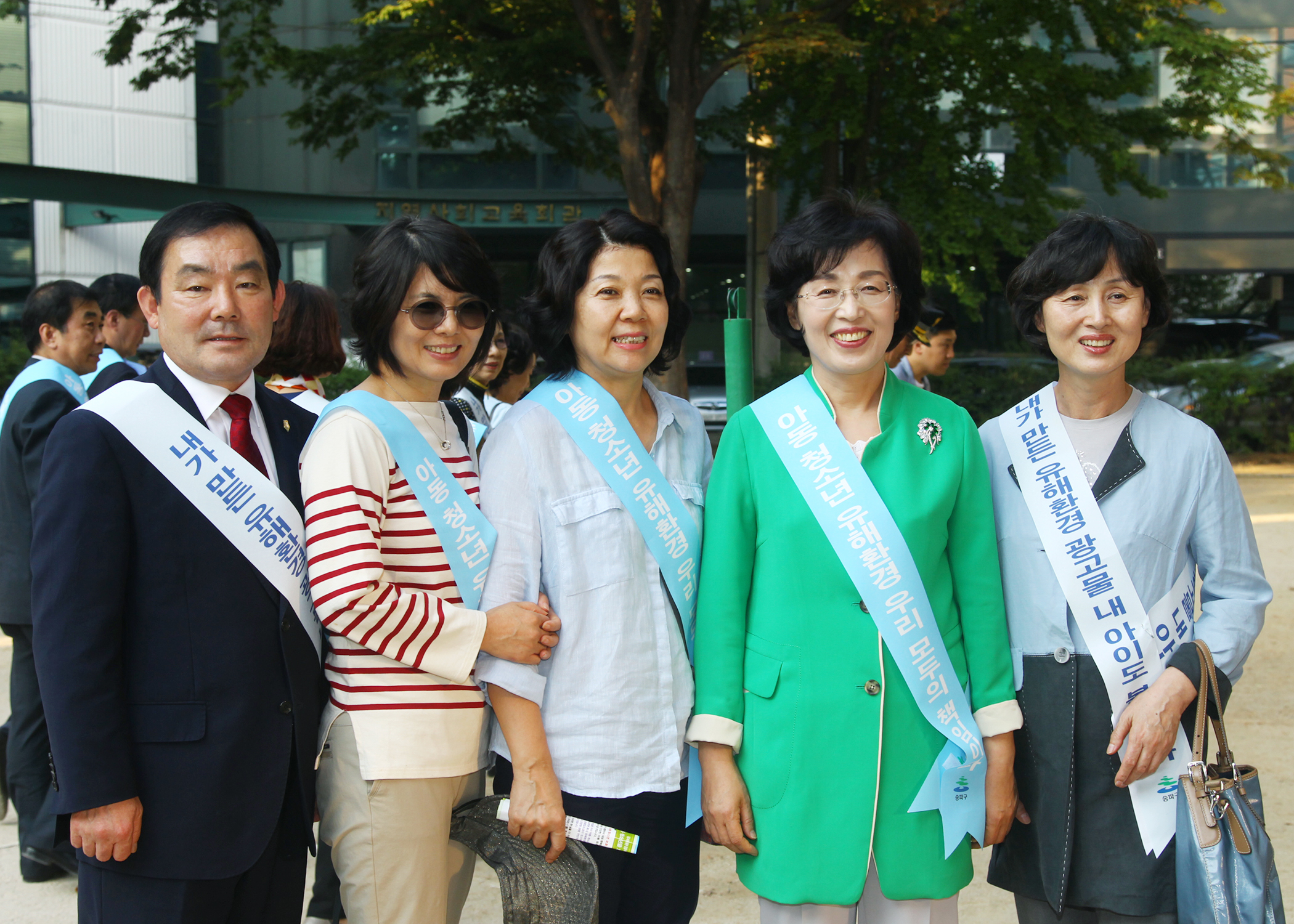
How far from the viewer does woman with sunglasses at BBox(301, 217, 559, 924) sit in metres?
1.96

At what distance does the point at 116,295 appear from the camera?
4.53m

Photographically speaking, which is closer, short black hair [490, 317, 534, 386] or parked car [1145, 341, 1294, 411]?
short black hair [490, 317, 534, 386]

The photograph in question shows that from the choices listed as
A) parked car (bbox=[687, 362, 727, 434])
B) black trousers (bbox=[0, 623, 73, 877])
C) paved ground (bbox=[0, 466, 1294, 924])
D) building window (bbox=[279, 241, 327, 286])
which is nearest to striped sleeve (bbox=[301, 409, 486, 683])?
paved ground (bbox=[0, 466, 1294, 924])

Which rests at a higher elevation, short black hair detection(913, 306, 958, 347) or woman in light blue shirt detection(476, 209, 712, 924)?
short black hair detection(913, 306, 958, 347)

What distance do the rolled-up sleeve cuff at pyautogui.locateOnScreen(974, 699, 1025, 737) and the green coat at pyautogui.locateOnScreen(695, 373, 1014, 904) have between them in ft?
0.05

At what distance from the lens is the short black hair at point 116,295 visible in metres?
4.50

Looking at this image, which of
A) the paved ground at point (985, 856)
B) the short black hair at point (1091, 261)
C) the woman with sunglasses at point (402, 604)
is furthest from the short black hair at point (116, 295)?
the short black hair at point (1091, 261)

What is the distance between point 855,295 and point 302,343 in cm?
205

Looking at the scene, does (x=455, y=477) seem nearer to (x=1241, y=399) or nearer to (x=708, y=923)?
(x=708, y=923)

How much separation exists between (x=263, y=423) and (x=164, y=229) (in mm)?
429

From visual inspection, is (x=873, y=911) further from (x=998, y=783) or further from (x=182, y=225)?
(x=182, y=225)

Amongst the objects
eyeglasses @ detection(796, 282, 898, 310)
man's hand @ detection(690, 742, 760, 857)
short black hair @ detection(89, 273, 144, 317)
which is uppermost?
short black hair @ detection(89, 273, 144, 317)

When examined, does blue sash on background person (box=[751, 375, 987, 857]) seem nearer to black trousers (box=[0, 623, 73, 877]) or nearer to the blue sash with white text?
the blue sash with white text

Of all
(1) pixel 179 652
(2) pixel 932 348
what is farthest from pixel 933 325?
(1) pixel 179 652
